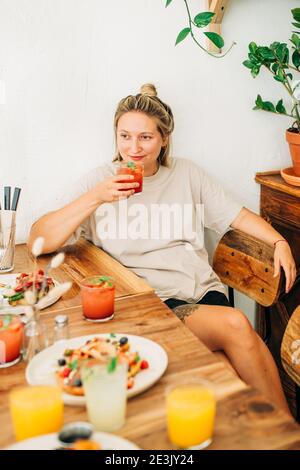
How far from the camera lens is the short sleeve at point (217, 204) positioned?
227cm

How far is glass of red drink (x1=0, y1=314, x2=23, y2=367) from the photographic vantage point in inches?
50.3

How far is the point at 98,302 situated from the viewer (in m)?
1.48

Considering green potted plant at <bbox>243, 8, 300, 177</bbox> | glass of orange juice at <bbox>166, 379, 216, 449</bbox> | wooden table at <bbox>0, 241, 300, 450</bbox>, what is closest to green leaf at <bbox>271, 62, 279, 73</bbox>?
green potted plant at <bbox>243, 8, 300, 177</bbox>

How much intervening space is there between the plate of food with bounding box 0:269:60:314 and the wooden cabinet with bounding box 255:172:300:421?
3.54 feet

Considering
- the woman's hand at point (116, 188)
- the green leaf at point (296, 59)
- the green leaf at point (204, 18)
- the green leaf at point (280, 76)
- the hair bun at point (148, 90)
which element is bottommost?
the woman's hand at point (116, 188)

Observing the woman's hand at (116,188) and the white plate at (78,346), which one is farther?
the woman's hand at (116,188)

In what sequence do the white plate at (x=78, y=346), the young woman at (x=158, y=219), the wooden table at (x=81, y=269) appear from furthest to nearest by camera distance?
1. the young woman at (x=158, y=219)
2. the wooden table at (x=81, y=269)
3. the white plate at (x=78, y=346)

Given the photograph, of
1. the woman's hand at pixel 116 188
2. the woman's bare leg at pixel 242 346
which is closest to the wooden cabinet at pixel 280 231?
the woman's bare leg at pixel 242 346

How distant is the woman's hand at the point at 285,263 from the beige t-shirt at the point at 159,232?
223mm

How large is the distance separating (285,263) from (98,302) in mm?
858

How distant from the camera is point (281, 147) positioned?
8.73ft

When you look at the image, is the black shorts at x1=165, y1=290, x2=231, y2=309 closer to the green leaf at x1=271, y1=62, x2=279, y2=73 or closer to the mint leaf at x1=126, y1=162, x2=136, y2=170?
the mint leaf at x1=126, y1=162, x2=136, y2=170

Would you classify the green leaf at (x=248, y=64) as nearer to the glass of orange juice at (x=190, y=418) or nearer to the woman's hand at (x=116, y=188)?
the woman's hand at (x=116, y=188)

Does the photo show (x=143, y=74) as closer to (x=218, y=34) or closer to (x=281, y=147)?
(x=218, y=34)
